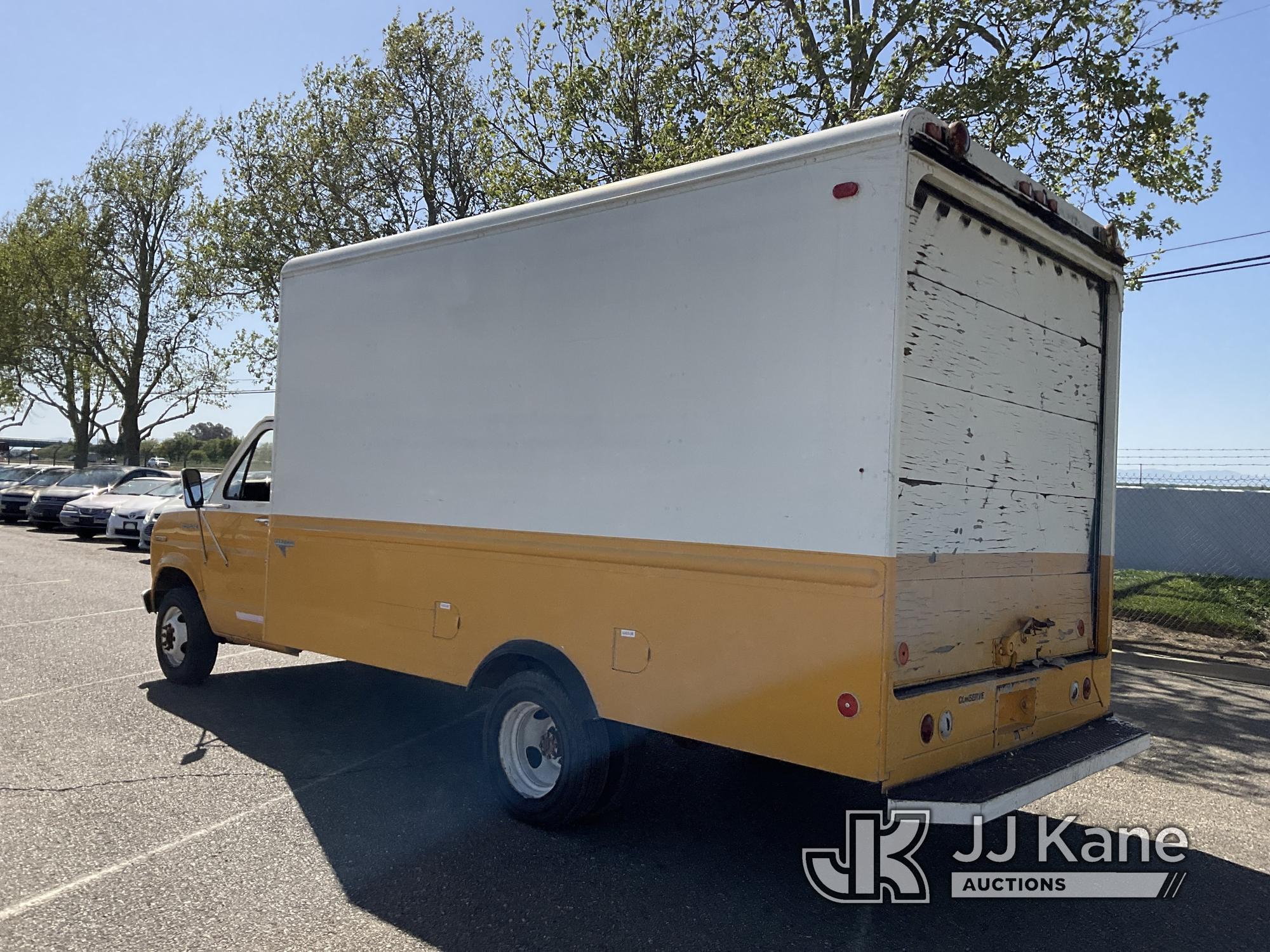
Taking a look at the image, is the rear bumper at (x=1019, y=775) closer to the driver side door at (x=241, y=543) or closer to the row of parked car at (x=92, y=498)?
the driver side door at (x=241, y=543)

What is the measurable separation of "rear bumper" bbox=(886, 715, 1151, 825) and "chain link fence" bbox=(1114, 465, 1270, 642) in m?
8.49

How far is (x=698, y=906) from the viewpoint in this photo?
408cm

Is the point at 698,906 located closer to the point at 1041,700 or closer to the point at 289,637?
the point at 1041,700

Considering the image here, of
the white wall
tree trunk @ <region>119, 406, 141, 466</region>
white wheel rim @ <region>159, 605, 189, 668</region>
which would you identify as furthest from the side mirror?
tree trunk @ <region>119, 406, 141, 466</region>

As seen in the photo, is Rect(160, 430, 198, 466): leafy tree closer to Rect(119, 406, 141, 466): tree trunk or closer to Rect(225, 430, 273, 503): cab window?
Rect(119, 406, 141, 466): tree trunk

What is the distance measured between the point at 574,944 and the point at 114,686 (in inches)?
216

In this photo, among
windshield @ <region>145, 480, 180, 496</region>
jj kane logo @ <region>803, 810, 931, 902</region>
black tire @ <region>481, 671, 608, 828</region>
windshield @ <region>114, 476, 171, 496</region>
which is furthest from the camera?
windshield @ <region>114, 476, 171, 496</region>

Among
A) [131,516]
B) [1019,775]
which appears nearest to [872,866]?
[1019,775]

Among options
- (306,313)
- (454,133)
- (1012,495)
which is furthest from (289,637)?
(454,133)

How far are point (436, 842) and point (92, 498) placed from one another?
21281 millimetres

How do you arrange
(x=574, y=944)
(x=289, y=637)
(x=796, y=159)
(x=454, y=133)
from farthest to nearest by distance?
(x=454, y=133), (x=289, y=637), (x=796, y=159), (x=574, y=944)

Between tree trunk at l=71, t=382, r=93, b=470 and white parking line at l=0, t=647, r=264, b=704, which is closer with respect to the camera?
white parking line at l=0, t=647, r=264, b=704

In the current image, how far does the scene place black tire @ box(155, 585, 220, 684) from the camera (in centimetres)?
750

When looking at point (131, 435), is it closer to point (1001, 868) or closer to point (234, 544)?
point (234, 544)
